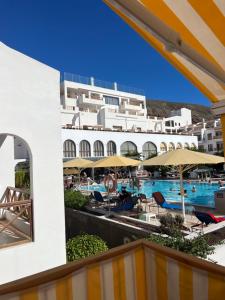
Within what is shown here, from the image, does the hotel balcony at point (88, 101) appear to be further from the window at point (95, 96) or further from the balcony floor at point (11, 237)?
the balcony floor at point (11, 237)

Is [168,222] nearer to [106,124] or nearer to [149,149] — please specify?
[149,149]

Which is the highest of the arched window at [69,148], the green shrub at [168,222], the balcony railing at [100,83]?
the balcony railing at [100,83]

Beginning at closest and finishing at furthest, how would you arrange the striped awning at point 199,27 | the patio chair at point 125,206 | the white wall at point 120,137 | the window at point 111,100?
the striped awning at point 199,27, the patio chair at point 125,206, the white wall at point 120,137, the window at point 111,100

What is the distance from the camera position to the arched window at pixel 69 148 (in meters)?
37.9

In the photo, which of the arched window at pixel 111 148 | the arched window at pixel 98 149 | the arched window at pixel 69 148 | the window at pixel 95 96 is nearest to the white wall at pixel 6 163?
the arched window at pixel 69 148

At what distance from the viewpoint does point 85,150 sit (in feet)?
132

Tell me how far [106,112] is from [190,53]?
48.7 m

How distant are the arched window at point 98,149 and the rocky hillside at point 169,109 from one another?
7937cm

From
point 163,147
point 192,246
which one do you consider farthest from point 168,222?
point 163,147

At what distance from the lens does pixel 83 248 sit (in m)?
6.97

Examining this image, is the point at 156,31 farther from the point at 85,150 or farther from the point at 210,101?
the point at 85,150

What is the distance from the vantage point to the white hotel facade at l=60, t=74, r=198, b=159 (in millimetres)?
40322

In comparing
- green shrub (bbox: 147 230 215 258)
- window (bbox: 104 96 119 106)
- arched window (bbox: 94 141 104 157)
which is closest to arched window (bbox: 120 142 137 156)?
arched window (bbox: 94 141 104 157)

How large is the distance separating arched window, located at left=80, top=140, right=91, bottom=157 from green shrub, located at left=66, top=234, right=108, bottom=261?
107 ft
